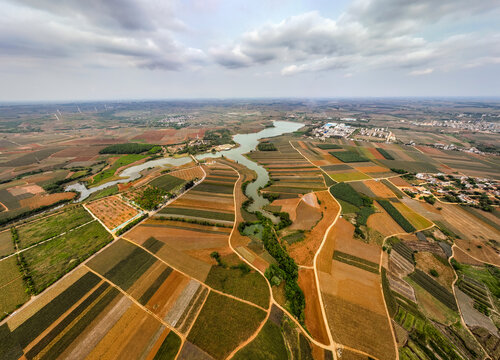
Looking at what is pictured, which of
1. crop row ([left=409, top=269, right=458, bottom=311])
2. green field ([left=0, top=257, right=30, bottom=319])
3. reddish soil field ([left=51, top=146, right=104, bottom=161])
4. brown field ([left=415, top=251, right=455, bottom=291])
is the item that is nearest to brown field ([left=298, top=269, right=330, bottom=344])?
crop row ([left=409, top=269, right=458, bottom=311])

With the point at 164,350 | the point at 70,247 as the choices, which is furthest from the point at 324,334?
the point at 70,247

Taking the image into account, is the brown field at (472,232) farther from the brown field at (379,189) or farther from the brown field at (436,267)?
the brown field at (379,189)

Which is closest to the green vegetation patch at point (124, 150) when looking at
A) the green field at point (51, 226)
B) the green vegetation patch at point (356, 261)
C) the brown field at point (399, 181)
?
the green field at point (51, 226)

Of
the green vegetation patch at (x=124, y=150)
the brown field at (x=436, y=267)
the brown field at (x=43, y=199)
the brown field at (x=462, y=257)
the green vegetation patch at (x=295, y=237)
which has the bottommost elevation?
the brown field at (x=436, y=267)

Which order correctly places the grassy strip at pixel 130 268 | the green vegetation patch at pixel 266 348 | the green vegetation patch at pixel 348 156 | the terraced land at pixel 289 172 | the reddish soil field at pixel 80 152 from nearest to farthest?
the green vegetation patch at pixel 266 348 < the grassy strip at pixel 130 268 < the terraced land at pixel 289 172 < the green vegetation patch at pixel 348 156 < the reddish soil field at pixel 80 152

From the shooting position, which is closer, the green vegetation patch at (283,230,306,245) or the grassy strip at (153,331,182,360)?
the grassy strip at (153,331,182,360)

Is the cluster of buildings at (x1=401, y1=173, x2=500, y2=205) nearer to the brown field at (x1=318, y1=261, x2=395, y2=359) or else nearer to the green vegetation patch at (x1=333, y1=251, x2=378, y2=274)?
the green vegetation patch at (x1=333, y1=251, x2=378, y2=274)
